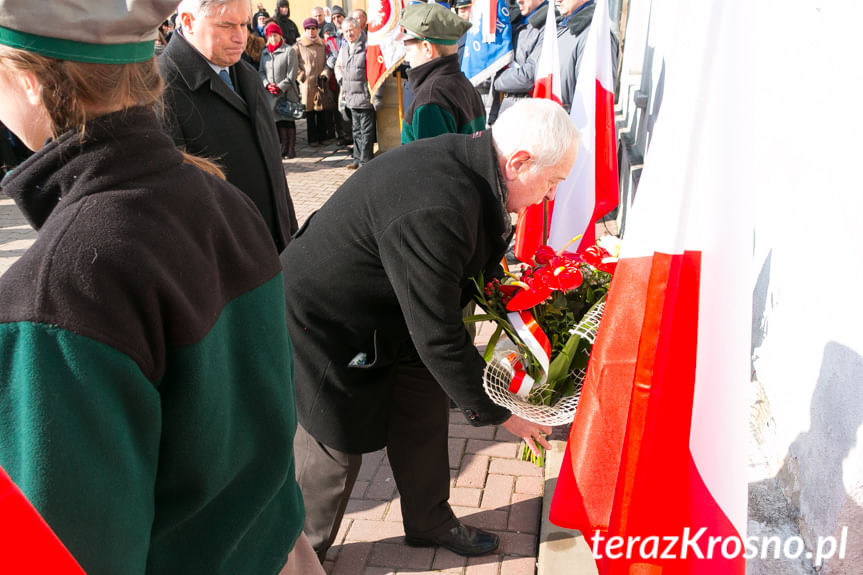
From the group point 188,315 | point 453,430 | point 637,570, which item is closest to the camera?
point 188,315

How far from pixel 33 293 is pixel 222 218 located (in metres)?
0.34

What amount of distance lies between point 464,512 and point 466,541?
279 mm

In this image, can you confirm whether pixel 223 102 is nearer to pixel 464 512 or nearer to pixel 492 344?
pixel 492 344

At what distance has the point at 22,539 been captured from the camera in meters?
0.73

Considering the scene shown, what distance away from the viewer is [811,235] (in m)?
2.34

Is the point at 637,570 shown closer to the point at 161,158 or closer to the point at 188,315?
the point at 188,315

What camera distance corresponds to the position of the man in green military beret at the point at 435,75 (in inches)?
160

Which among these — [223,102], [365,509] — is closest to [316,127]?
[223,102]

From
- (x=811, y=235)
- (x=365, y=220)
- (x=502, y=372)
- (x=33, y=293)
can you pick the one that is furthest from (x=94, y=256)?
(x=811, y=235)

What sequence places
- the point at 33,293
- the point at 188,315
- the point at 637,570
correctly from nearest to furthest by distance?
the point at 33,293 < the point at 188,315 < the point at 637,570

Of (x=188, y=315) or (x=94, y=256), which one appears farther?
(x=188, y=315)

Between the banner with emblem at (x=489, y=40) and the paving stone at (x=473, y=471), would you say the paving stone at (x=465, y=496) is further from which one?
the banner with emblem at (x=489, y=40)

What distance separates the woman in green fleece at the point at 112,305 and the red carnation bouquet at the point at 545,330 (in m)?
1.19

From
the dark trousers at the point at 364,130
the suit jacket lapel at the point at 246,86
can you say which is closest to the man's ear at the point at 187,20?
the suit jacket lapel at the point at 246,86
